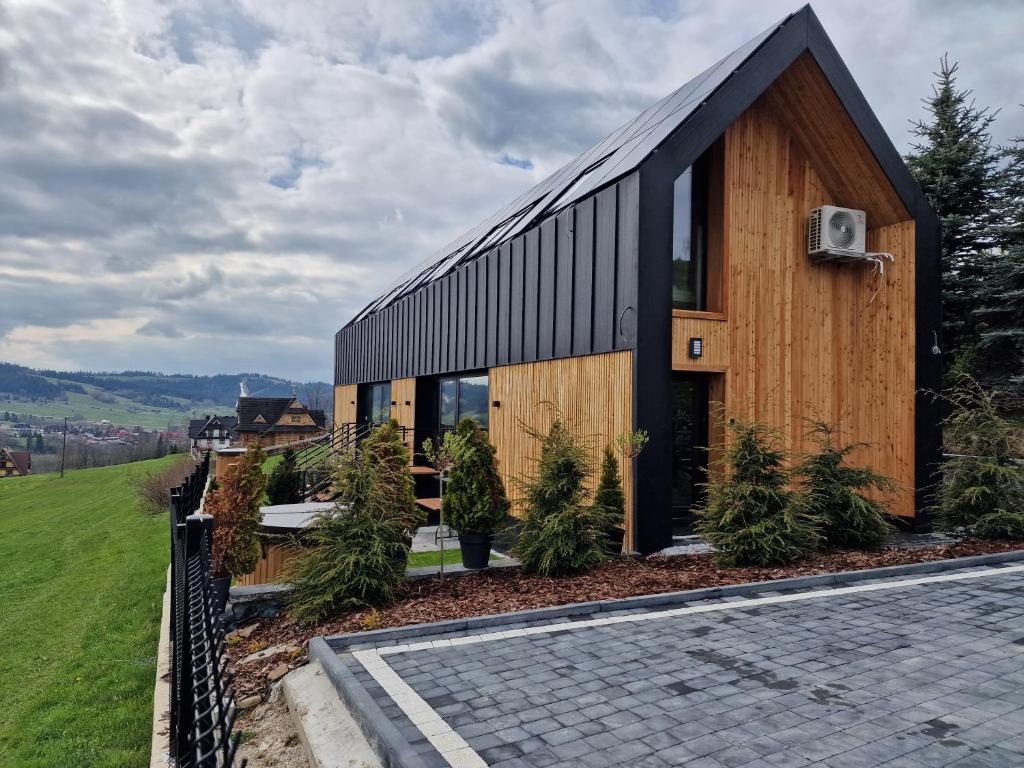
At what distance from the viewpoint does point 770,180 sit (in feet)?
32.4

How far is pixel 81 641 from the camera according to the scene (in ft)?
29.9

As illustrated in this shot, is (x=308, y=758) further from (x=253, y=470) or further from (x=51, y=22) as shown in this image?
(x=51, y=22)

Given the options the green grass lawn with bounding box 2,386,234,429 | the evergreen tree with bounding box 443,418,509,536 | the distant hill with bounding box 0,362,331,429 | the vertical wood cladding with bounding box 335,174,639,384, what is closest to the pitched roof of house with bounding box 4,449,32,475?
the green grass lawn with bounding box 2,386,234,429

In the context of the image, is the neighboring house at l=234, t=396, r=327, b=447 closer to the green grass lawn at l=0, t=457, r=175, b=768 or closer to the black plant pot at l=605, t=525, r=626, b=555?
the green grass lawn at l=0, t=457, r=175, b=768

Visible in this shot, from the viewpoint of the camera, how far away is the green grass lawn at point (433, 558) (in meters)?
8.60

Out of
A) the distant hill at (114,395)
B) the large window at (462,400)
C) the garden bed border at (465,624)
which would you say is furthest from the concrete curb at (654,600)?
the distant hill at (114,395)

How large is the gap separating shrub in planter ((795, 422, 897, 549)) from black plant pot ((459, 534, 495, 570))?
3812 millimetres

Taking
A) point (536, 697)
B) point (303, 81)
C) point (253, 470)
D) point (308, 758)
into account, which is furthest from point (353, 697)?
point (303, 81)

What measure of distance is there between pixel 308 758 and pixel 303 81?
10.6 metres

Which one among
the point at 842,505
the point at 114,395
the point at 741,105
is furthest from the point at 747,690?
the point at 114,395

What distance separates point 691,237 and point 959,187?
46.9ft

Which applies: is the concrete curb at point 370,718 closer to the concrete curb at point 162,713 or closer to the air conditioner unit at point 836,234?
the concrete curb at point 162,713

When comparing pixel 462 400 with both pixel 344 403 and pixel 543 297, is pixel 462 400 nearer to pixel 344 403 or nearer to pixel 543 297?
pixel 543 297

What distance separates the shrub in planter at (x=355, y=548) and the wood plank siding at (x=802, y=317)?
15.7 feet
